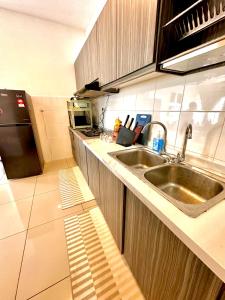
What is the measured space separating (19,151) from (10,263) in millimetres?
1722

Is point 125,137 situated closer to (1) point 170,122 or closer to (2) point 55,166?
(1) point 170,122

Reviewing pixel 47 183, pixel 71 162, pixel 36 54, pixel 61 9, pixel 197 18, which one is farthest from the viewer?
pixel 71 162

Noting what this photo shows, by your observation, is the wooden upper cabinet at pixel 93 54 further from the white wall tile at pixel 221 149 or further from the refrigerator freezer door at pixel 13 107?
the white wall tile at pixel 221 149

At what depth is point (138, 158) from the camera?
1.28m

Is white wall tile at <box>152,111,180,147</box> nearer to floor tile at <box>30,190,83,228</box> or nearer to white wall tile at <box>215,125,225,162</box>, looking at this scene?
white wall tile at <box>215,125,225,162</box>

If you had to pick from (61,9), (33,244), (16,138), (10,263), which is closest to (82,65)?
(61,9)

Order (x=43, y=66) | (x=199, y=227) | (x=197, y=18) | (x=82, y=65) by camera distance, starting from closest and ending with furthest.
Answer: (x=199, y=227), (x=197, y=18), (x=82, y=65), (x=43, y=66)

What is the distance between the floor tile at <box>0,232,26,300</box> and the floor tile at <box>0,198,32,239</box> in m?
0.09

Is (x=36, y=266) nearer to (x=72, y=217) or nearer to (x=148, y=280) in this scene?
(x=72, y=217)

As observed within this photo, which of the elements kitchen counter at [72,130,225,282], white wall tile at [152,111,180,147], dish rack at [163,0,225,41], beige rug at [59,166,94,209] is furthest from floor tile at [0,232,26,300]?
dish rack at [163,0,225,41]

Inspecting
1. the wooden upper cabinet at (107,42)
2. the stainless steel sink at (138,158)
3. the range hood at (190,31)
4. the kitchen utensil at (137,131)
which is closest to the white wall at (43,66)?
the wooden upper cabinet at (107,42)

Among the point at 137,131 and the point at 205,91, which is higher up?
the point at 205,91

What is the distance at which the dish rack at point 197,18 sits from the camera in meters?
0.63

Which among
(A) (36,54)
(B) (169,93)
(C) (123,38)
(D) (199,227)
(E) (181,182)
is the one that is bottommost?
(E) (181,182)
